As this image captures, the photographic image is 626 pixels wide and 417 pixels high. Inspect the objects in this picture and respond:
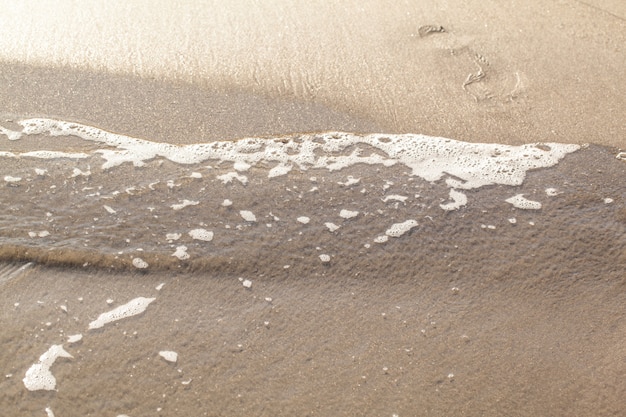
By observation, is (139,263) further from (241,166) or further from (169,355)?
(241,166)

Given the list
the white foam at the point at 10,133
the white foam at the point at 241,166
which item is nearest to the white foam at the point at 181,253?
the white foam at the point at 241,166

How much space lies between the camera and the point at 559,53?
11.3 ft

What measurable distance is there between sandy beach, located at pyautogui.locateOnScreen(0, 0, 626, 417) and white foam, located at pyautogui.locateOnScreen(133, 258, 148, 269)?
0.13 ft

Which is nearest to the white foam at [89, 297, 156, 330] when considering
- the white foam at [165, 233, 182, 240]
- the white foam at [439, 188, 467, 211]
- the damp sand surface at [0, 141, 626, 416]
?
the damp sand surface at [0, 141, 626, 416]

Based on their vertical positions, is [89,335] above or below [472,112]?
below

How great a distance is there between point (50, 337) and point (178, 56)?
175cm

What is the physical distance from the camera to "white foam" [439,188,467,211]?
8.72 feet

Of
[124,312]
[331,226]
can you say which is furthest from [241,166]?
[124,312]

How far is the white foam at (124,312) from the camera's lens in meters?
2.17

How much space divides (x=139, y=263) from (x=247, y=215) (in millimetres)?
490

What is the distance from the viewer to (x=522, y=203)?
2688 millimetres

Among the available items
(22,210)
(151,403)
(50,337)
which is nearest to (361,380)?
(151,403)

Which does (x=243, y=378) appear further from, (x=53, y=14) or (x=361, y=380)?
(x=53, y=14)

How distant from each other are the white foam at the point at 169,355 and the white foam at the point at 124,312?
21 cm
